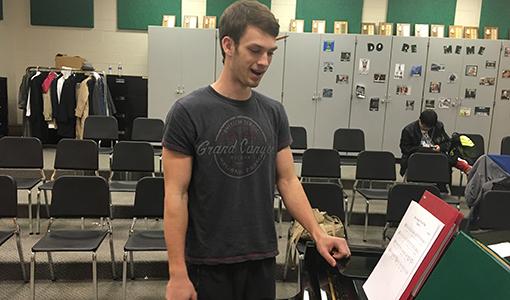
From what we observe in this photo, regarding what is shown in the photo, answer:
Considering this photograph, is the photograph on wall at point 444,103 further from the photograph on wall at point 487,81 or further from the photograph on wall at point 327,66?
the photograph on wall at point 327,66

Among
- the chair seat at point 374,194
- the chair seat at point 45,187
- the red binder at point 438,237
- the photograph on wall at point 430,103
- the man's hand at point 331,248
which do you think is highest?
the photograph on wall at point 430,103

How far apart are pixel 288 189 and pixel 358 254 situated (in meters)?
0.39

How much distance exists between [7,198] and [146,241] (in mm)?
1088

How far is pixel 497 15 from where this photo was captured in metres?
7.66

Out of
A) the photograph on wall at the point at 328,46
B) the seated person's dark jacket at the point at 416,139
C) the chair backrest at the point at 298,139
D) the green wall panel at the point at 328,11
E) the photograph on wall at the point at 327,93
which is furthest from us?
the green wall panel at the point at 328,11

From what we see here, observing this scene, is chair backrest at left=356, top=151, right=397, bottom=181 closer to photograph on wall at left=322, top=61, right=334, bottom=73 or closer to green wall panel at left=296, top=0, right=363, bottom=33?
photograph on wall at left=322, top=61, right=334, bottom=73

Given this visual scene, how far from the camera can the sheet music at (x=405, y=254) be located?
3.72 feet

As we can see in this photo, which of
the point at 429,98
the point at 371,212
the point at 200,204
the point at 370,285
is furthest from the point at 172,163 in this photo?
the point at 429,98

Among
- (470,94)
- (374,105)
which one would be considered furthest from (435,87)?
(374,105)

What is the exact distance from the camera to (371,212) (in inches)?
188

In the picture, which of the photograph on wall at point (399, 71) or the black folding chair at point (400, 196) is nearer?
the black folding chair at point (400, 196)

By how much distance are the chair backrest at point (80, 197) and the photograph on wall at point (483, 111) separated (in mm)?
6008

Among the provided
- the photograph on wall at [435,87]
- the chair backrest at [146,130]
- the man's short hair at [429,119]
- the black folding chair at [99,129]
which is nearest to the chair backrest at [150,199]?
the chair backrest at [146,130]

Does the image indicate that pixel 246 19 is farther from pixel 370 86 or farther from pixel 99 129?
pixel 370 86
